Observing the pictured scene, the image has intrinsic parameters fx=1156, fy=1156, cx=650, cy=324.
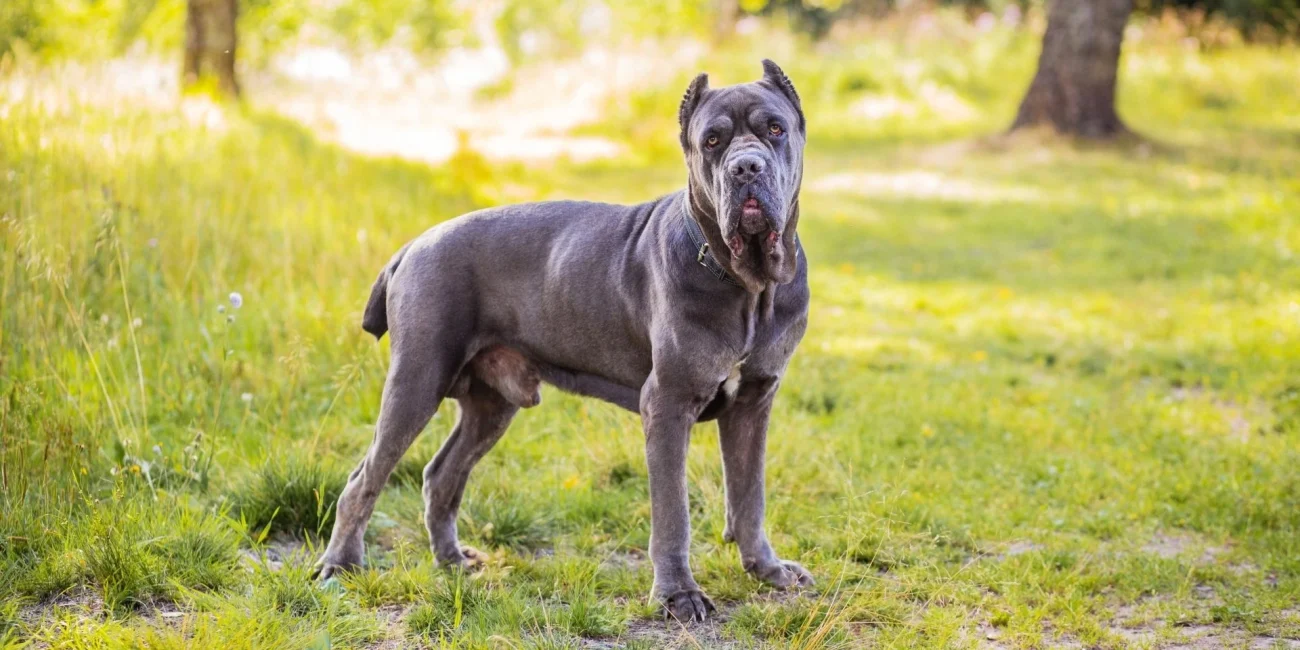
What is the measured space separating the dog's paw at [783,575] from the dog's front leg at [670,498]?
1.14ft

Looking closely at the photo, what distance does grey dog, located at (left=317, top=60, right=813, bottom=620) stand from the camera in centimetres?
394

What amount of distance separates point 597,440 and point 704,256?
1.88 metres

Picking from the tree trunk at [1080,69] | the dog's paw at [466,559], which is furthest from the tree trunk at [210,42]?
the dog's paw at [466,559]

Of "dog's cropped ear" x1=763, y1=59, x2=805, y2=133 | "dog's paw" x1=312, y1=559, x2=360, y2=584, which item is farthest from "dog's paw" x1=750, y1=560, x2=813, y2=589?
"dog's cropped ear" x1=763, y1=59, x2=805, y2=133

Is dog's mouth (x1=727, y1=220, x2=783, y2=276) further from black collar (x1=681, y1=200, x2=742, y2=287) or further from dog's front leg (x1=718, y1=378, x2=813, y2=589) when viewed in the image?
dog's front leg (x1=718, y1=378, x2=813, y2=589)

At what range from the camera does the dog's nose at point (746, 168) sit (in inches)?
144

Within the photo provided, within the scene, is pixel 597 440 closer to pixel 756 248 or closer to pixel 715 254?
pixel 715 254

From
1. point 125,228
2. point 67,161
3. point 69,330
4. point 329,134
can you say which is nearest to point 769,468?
point 69,330

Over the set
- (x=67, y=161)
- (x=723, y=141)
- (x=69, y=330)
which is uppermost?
(x=723, y=141)

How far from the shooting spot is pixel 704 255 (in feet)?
13.2

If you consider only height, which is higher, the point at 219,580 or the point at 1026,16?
the point at 1026,16

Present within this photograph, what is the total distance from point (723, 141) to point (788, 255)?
0.46m

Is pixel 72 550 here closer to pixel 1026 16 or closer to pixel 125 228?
pixel 125 228

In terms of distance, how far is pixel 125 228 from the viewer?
649 centimetres
